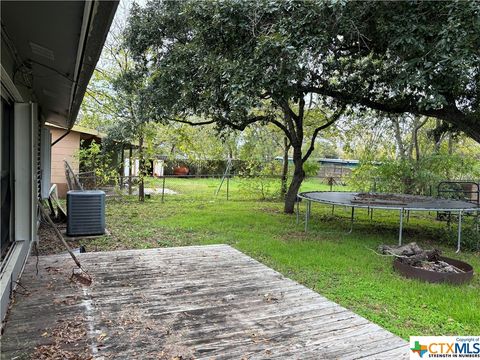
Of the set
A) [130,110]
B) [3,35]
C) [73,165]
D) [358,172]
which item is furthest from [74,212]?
[358,172]

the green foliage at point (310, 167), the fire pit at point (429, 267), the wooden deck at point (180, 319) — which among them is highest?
the green foliage at point (310, 167)

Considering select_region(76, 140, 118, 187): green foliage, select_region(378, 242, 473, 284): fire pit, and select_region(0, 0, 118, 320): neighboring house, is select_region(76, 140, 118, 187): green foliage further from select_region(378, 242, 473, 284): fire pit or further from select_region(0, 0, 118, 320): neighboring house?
select_region(378, 242, 473, 284): fire pit

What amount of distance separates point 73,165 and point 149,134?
318 centimetres

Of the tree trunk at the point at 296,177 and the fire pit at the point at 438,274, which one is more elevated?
the tree trunk at the point at 296,177

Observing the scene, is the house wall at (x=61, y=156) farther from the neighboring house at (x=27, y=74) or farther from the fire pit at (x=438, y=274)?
the fire pit at (x=438, y=274)

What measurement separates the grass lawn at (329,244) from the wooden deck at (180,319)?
81cm

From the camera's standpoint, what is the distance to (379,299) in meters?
4.02

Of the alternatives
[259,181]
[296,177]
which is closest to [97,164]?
[259,181]

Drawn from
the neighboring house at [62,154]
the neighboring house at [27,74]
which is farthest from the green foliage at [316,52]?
the neighboring house at [62,154]

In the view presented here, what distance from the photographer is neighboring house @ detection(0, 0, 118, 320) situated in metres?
1.99

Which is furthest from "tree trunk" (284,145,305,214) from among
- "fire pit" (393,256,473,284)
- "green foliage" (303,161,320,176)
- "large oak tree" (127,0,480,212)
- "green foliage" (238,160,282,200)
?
"fire pit" (393,256,473,284)

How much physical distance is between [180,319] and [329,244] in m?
4.28

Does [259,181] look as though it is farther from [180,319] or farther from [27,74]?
[180,319]

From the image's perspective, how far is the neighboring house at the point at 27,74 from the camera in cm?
199
